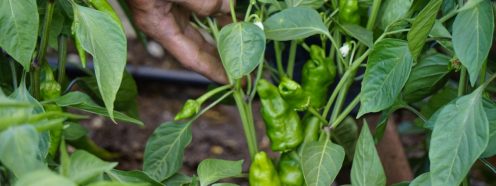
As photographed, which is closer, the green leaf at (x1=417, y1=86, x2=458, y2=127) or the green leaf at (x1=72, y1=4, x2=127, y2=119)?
the green leaf at (x1=72, y1=4, x2=127, y2=119)

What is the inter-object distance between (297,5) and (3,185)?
43 centimetres

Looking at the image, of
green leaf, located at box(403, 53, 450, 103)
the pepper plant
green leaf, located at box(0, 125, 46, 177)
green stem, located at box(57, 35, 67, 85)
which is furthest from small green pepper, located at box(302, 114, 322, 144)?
green leaf, located at box(0, 125, 46, 177)

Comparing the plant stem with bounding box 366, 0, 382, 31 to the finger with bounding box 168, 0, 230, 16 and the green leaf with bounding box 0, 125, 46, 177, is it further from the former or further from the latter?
the green leaf with bounding box 0, 125, 46, 177

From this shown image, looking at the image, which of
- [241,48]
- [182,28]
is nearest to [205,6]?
[182,28]

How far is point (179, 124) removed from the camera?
1.10 m

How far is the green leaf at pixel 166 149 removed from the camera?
107cm

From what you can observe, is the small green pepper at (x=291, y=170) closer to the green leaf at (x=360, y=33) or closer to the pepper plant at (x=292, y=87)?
the pepper plant at (x=292, y=87)

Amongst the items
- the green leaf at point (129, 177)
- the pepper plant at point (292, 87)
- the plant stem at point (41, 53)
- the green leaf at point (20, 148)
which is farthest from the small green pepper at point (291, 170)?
the green leaf at point (20, 148)

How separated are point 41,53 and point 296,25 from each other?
294 millimetres

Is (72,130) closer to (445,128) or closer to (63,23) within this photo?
(63,23)

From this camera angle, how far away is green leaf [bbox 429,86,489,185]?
0.79 meters

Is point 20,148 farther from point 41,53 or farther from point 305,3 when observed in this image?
point 305,3

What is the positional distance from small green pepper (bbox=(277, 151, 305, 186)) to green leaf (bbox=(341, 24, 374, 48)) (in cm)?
19

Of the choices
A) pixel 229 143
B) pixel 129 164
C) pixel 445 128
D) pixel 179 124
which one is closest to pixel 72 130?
pixel 179 124
